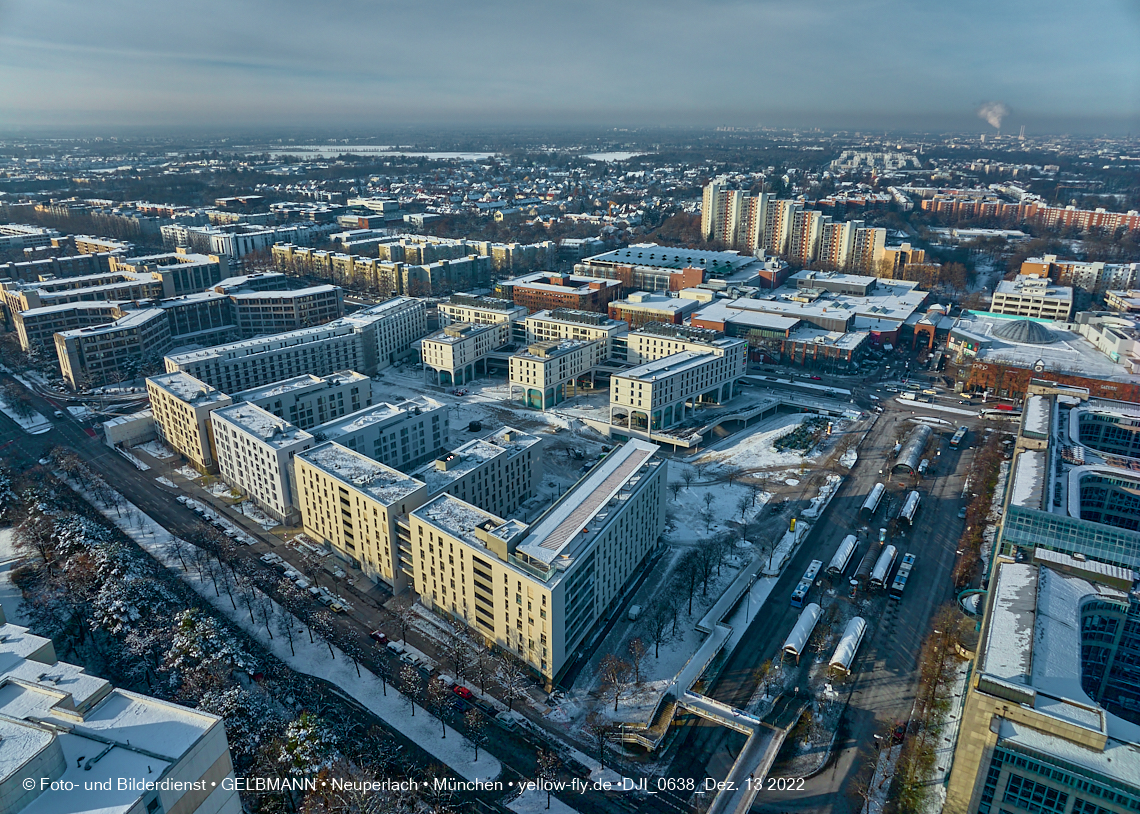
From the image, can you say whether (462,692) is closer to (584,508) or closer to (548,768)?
(548,768)

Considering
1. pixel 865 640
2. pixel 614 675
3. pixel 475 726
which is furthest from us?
pixel 865 640

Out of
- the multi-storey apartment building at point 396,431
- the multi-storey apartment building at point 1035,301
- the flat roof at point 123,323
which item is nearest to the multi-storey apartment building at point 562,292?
the multi-storey apartment building at point 396,431

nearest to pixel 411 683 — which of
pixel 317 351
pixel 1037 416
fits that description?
pixel 1037 416

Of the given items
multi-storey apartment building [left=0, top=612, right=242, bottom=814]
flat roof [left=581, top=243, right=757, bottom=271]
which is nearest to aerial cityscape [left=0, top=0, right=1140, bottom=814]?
multi-storey apartment building [left=0, top=612, right=242, bottom=814]

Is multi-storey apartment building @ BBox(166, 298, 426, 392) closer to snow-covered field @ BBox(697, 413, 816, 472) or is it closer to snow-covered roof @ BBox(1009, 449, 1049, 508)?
snow-covered field @ BBox(697, 413, 816, 472)

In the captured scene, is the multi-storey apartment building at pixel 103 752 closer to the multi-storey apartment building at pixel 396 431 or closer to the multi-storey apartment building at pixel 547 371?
the multi-storey apartment building at pixel 396 431

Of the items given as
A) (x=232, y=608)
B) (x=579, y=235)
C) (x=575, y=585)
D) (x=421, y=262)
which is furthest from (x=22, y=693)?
(x=579, y=235)
